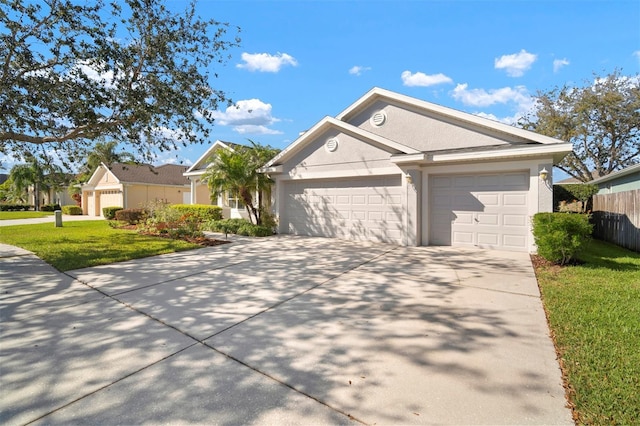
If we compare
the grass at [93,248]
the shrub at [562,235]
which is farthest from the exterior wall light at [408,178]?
the grass at [93,248]

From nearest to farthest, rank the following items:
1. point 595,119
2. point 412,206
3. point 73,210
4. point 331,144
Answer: point 412,206, point 331,144, point 595,119, point 73,210

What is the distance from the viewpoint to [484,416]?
2.34 meters

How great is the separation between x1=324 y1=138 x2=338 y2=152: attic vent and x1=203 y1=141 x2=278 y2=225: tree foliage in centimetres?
325

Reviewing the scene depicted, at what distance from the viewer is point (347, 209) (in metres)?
11.8

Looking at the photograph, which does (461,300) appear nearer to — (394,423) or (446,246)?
(394,423)

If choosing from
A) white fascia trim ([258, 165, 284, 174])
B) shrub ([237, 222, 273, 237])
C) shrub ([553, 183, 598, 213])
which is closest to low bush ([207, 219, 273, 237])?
shrub ([237, 222, 273, 237])

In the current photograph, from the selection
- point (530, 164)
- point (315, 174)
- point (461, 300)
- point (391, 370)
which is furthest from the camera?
point (315, 174)

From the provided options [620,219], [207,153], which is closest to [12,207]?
[207,153]

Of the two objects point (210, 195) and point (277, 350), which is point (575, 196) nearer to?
point (277, 350)

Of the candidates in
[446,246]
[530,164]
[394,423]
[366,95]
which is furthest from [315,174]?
[394,423]

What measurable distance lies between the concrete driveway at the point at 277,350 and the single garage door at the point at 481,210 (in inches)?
127

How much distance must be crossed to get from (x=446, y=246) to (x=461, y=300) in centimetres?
557

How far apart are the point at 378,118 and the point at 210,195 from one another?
30.2 ft

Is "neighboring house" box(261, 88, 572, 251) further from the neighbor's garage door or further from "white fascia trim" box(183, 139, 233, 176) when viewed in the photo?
the neighbor's garage door
